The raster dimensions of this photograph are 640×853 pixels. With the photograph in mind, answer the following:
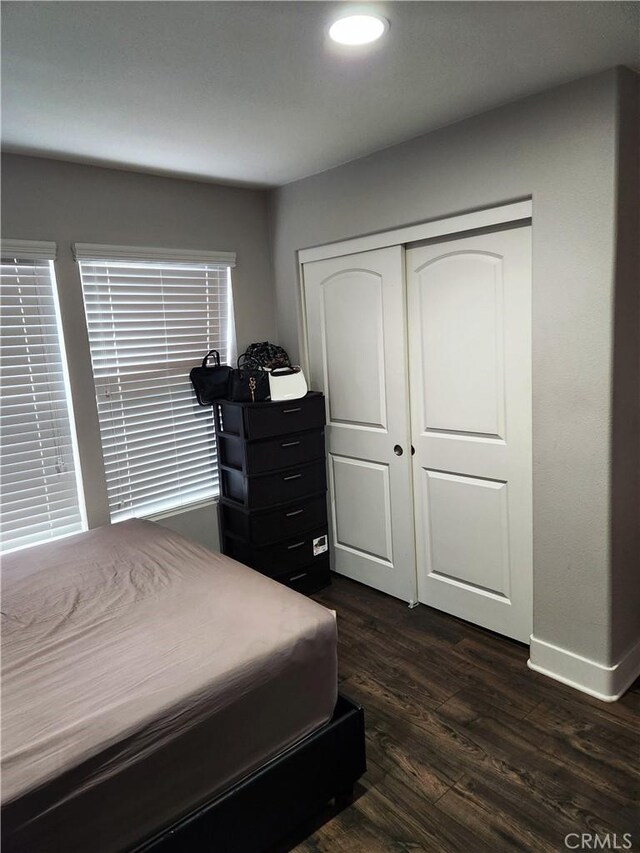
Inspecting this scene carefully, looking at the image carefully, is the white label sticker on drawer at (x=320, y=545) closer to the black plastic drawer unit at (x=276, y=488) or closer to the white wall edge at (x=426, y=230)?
the black plastic drawer unit at (x=276, y=488)

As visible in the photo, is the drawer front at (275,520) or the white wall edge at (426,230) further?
the drawer front at (275,520)

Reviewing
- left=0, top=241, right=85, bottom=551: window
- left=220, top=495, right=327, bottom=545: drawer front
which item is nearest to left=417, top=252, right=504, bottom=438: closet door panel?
left=220, top=495, right=327, bottom=545: drawer front

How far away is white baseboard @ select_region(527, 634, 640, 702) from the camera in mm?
2271

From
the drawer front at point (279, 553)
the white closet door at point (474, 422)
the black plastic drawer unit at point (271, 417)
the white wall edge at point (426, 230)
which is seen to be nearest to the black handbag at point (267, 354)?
the black plastic drawer unit at point (271, 417)

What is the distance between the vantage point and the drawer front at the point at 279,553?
3.11 m

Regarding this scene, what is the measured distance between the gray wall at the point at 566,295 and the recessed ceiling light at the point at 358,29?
870 millimetres

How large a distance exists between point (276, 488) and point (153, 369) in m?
0.95

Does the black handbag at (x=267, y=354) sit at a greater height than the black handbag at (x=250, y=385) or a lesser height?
greater

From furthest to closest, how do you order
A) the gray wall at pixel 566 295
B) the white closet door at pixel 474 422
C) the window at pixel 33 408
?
the window at pixel 33 408
the white closet door at pixel 474 422
the gray wall at pixel 566 295

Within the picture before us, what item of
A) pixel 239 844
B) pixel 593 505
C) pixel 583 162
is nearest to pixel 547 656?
pixel 593 505

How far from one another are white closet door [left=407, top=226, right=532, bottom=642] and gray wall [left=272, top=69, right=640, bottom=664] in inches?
5.6

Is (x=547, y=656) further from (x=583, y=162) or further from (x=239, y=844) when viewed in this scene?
(x=583, y=162)

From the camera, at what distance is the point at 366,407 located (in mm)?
3164

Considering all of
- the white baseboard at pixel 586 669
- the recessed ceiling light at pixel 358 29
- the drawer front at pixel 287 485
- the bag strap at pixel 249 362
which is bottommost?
the white baseboard at pixel 586 669
